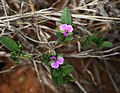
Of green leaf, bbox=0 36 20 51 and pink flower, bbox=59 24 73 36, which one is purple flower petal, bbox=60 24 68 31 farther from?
green leaf, bbox=0 36 20 51

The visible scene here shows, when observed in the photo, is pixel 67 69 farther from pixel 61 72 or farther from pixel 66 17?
pixel 66 17

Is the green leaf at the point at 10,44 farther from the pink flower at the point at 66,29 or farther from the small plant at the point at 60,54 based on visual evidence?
the pink flower at the point at 66,29

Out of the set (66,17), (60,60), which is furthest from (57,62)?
(66,17)

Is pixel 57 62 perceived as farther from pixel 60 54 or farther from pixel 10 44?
pixel 10 44

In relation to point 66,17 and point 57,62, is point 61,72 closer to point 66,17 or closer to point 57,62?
point 57,62

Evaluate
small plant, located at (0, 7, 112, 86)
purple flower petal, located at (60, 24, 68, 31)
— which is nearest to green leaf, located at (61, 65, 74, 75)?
small plant, located at (0, 7, 112, 86)

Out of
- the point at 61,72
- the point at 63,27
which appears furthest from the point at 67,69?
the point at 63,27

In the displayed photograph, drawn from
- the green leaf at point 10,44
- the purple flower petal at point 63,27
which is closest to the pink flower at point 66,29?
the purple flower petal at point 63,27

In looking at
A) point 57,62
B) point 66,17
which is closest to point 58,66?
point 57,62

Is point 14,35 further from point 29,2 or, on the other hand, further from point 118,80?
point 118,80

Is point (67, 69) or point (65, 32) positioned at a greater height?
point (65, 32)

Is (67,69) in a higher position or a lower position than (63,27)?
lower
